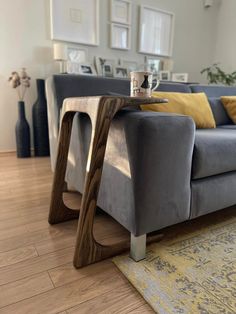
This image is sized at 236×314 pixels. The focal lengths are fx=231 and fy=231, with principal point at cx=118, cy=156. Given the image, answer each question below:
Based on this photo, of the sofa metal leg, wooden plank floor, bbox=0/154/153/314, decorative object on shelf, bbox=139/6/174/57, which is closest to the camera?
wooden plank floor, bbox=0/154/153/314

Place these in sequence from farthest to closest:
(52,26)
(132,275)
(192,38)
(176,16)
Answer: (192,38) < (176,16) < (52,26) < (132,275)

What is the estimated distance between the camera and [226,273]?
0.83 metres

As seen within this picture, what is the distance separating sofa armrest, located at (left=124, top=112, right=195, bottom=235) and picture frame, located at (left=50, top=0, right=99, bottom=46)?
220 cm

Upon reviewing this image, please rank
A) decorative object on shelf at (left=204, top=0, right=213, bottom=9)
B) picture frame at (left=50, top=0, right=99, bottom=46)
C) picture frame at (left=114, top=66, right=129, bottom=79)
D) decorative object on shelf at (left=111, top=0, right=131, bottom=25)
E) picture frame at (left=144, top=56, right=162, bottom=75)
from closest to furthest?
picture frame at (left=50, top=0, right=99, bottom=46) < decorative object on shelf at (left=111, top=0, right=131, bottom=25) < picture frame at (left=114, top=66, right=129, bottom=79) < picture frame at (left=144, top=56, right=162, bottom=75) < decorative object on shelf at (left=204, top=0, right=213, bottom=9)

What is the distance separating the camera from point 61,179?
111cm

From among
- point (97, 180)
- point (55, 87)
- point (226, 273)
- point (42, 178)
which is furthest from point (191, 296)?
point (42, 178)

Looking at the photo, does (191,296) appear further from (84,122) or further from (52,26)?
(52,26)

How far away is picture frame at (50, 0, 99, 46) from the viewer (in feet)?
8.08

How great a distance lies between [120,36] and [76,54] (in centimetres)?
66

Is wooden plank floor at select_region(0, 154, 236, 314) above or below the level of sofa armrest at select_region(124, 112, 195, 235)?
below

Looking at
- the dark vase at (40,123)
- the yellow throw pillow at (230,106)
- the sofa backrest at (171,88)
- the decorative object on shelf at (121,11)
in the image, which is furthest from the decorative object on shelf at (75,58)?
the yellow throw pillow at (230,106)

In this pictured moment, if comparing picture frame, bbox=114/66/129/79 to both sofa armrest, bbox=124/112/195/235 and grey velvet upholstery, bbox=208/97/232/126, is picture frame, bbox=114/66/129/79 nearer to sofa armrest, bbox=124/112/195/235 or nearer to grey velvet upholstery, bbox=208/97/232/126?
grey velvet upholstery, bbox=208/97/232/126

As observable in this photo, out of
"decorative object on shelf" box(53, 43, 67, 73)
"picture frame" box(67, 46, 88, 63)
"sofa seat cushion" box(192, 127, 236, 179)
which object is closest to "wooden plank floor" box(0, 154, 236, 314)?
"sofa seat cushion" box(192, 127, 236, 179)

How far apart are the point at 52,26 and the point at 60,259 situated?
7.92ft
